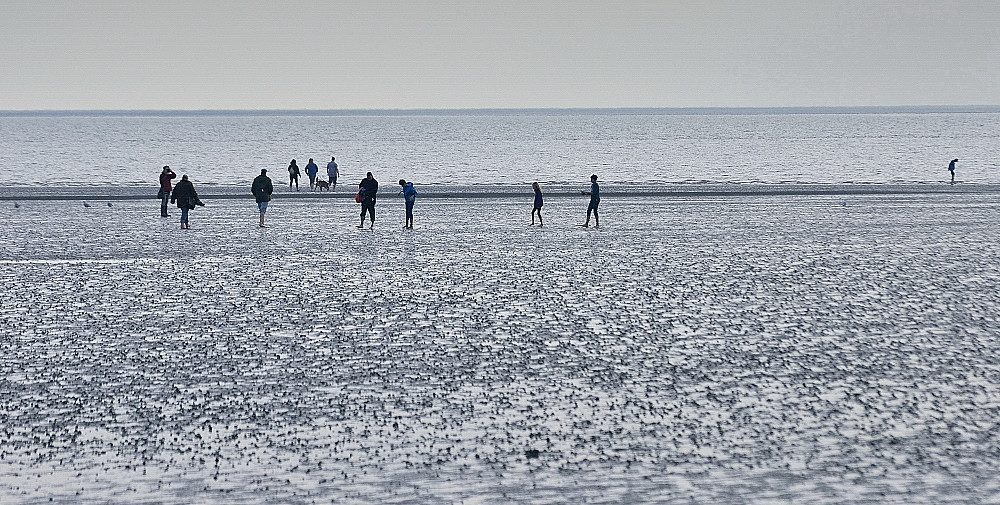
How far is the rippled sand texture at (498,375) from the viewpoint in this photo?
26.7 ft

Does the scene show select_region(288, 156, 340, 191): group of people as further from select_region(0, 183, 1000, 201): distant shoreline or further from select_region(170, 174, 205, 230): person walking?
select_region(170, 174, 205, 230): person walking

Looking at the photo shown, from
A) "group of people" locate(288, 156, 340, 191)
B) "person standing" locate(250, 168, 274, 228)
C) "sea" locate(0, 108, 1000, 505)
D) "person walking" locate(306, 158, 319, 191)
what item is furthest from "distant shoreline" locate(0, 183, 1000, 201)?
"sea" locate(0, 108, 1000, 505)

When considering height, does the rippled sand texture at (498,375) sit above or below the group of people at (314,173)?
below

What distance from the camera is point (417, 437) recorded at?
912cm

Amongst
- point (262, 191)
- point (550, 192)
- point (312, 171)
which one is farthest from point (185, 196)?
point (550, 192)

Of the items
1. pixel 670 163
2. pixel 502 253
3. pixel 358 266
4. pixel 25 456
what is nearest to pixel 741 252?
pixel 502 253

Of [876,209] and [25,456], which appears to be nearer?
[25,456]

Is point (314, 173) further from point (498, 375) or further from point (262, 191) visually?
point (498, 375)

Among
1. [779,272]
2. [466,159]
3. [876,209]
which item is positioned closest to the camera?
[779,272]

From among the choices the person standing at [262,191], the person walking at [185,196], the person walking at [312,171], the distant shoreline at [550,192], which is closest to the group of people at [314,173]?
the person walking at [312,171]

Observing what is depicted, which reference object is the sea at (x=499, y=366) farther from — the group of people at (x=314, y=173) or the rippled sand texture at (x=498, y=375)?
the group of people at (x=314, y=173)

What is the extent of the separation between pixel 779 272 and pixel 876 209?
53.4 ft

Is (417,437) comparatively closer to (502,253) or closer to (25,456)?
(25,456)

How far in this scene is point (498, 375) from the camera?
11.3m
